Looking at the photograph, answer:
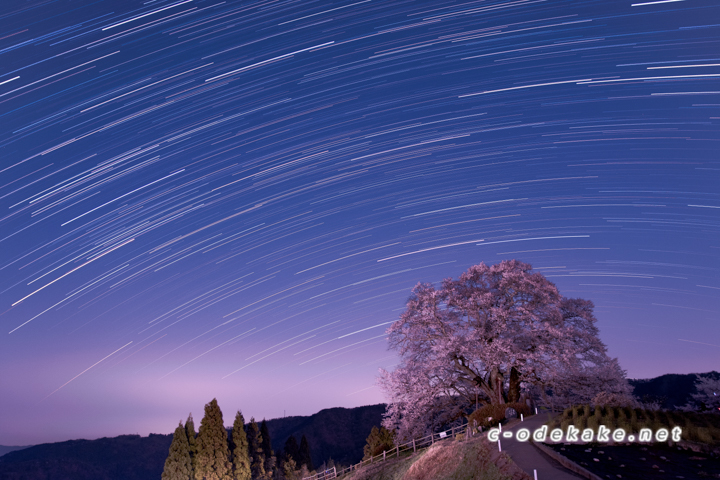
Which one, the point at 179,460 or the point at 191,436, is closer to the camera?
the point at 179,460

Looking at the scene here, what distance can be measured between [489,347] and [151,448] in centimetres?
17335

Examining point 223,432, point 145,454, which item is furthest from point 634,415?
point 145,454

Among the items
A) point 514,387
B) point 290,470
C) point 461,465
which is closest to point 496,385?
point 514,387

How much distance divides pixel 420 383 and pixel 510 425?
19.7ft

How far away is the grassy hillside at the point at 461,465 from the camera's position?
15195 millimetres

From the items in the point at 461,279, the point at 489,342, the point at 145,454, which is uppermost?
the point at 461,279

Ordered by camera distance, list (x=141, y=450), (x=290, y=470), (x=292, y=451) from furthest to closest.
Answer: (x=141, y=450) → (x=292, y=451) → (x=290, y=470)

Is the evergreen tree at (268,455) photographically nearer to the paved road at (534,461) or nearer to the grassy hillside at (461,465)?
the grassy hillside at (461,465)

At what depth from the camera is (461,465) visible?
18000mm

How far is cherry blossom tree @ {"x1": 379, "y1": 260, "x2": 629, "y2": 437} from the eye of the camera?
26625 mm

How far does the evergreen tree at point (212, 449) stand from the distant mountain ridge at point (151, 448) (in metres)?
60.8

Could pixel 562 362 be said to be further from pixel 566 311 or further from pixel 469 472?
pixel 469 472

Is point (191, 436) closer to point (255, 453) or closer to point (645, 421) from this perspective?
point (255, 453)

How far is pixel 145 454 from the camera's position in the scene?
156 metres
